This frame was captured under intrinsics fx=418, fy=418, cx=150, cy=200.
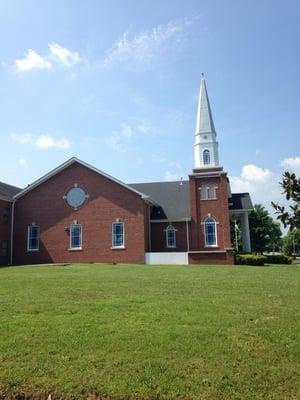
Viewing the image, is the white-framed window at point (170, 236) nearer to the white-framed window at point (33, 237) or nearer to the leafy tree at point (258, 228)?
the white-framed window at point (33, 237)

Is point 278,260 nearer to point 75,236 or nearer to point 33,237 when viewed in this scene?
point 75,236

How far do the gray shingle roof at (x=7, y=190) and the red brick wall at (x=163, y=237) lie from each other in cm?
1375

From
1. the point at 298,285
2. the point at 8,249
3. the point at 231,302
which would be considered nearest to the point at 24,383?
the point at 231,302

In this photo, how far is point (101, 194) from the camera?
122 feet

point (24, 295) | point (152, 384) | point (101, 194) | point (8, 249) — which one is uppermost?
point (101, 194)

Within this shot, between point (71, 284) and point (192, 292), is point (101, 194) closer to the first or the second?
point (71, 284)

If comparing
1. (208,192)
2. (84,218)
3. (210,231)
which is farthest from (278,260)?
(84,218)

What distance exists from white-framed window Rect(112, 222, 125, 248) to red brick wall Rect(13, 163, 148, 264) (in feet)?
1.16

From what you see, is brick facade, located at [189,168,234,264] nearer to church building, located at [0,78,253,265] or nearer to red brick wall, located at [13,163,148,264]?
church building, located at [0,78,253,265]

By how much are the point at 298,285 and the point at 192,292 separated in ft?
16.2

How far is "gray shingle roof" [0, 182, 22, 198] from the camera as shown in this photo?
38.2 meters

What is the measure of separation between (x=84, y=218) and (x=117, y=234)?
3.32 m

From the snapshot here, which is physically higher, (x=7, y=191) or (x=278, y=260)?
(x=7, y=191)

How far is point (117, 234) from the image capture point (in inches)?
1446
